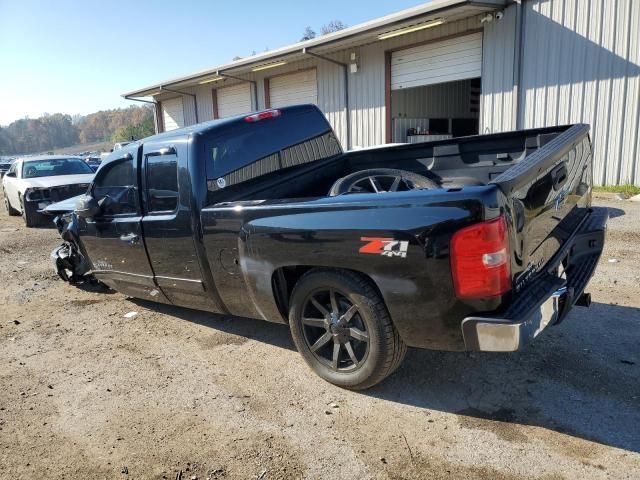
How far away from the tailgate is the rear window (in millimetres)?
2124

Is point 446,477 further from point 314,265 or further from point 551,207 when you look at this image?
point 551,207

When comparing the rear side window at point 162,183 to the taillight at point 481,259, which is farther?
the rear side window at point 162,183

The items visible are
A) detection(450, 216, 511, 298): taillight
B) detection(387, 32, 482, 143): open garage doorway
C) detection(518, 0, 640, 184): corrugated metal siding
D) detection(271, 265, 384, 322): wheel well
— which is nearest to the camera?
detection(450, 216, 511, 298): taillight

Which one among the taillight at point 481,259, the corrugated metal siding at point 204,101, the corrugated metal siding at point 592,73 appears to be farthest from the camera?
the corrugated metal siding at point 204,101

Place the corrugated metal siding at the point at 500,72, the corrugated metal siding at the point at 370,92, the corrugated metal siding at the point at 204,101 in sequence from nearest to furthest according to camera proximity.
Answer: the corrugated metal siding at the point at 500,72 → the corrugated metal siding at the point at 370,92 → the corrugated metal siding at the point at 204,101

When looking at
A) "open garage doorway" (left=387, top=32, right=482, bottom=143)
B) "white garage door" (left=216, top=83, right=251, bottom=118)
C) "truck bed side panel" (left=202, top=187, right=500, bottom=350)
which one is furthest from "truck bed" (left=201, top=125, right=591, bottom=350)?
"white garage door" (left=216, top=83, right=251, bottom=118)

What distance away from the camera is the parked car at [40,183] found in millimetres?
10938

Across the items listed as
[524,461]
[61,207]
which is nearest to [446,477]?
[524,461]

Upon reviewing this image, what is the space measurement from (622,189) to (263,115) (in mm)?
9496

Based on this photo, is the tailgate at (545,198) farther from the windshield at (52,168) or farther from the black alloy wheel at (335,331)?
the windshield at (52,168)

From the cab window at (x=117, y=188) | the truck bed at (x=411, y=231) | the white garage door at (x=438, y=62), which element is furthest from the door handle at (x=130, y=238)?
the white garage door at (x=438, y=62)

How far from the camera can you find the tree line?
131m

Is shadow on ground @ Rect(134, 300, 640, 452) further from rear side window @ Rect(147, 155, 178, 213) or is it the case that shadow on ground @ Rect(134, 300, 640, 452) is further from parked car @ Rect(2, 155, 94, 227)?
parked car @ Rect(2, 155, 94, 227)

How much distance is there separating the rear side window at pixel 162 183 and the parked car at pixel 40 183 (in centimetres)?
769
